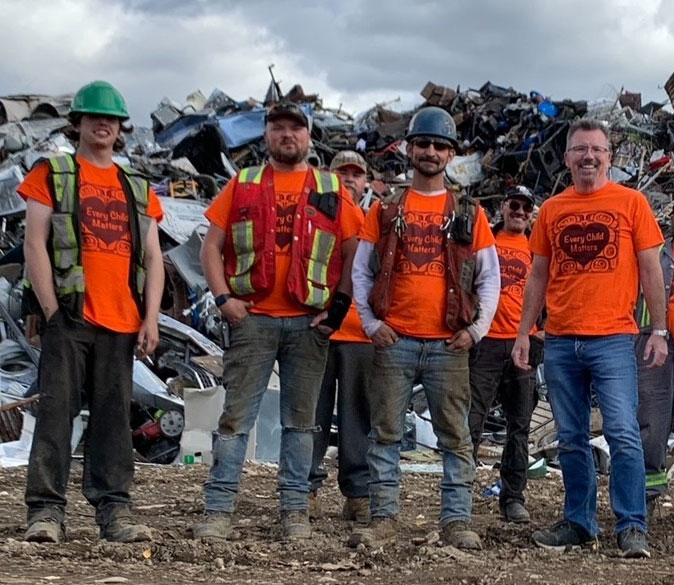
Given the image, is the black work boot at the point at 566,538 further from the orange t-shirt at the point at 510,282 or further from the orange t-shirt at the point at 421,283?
the orange t-shirt at the point at 510,282

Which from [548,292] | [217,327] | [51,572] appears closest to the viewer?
[51,572]

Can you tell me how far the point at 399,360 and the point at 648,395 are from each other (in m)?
1.52

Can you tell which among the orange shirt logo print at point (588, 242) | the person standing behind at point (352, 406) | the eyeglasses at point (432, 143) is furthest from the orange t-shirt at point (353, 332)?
the orange shirt logo print at point (588, 242)

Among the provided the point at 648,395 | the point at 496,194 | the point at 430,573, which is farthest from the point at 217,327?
the point at 496,194

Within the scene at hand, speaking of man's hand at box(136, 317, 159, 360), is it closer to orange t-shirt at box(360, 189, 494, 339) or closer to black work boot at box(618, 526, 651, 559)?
orange t-shirt at box(360, 189, 494, 339)

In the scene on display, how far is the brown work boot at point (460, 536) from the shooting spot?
497 cm

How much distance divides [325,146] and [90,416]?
61.8 feet

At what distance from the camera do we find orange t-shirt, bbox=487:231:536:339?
6.47 meters

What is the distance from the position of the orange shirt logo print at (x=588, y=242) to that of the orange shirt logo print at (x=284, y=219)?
1291 mm

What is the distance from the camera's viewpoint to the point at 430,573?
443 cm

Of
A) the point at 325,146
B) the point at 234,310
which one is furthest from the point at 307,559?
the point at 325,146

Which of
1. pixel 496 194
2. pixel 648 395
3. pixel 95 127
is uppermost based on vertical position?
pixel 496 194

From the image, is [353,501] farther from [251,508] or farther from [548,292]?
[548,292]

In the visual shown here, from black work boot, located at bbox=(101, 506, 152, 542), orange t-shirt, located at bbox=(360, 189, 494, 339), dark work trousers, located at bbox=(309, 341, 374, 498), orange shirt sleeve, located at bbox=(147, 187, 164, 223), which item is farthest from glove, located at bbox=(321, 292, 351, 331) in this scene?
black work boot, located at bbox=(101, 506, 152, 542)
